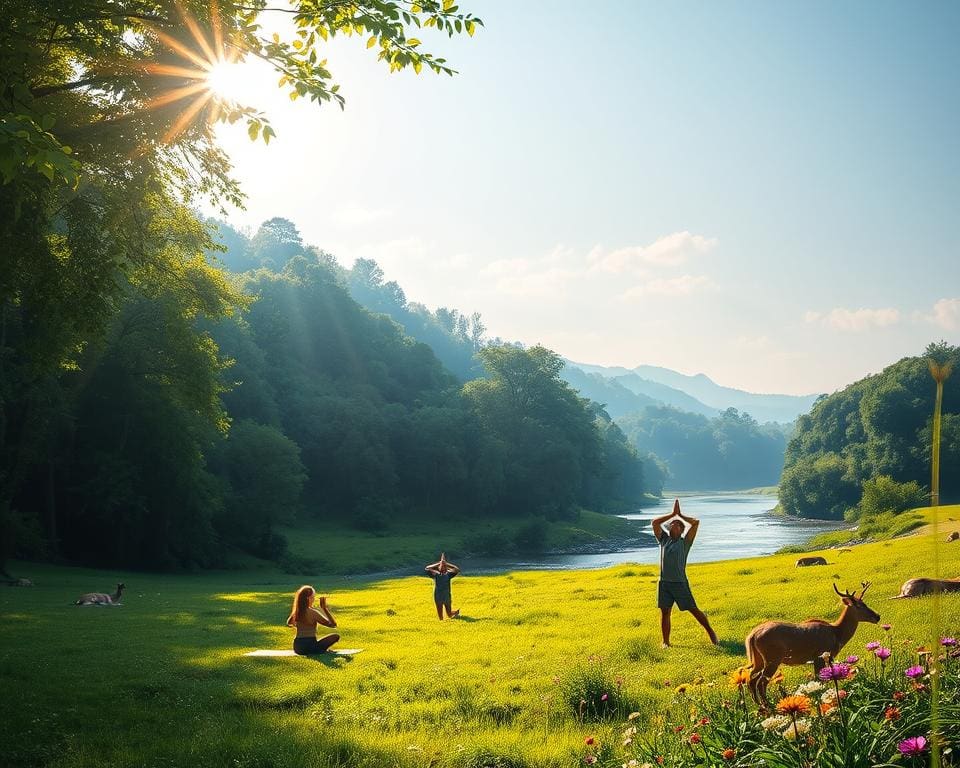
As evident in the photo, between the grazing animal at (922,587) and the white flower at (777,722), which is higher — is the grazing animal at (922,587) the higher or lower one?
the lower one

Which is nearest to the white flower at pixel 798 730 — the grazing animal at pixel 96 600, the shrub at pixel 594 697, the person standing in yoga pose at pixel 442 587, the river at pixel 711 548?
the shrub at pixel 594 697

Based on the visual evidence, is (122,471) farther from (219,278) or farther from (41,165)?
(41,165)

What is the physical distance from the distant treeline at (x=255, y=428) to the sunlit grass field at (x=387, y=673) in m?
8.19

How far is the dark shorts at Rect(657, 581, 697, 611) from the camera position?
1517cm

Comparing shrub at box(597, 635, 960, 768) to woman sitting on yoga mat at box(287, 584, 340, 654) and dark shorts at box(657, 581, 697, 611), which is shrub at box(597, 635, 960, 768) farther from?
woman sitting on yoga mat at box(287, 584, 340, 654)

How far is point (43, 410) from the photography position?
4291cm

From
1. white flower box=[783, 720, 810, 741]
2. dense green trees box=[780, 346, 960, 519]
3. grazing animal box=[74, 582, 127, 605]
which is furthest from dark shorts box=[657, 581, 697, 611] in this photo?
dense green trees box=[780, 346, 960, 519]

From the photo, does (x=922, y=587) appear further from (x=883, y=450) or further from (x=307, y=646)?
(x=883, y=450)

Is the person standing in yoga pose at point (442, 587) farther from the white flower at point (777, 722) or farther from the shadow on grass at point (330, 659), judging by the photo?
the white flower at point (777, 722)

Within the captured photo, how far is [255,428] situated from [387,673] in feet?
184

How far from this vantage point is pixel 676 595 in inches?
600

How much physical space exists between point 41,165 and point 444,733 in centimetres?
799

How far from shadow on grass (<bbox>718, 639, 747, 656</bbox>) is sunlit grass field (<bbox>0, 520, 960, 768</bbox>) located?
0.08m

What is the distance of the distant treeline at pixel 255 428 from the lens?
1596 inches
